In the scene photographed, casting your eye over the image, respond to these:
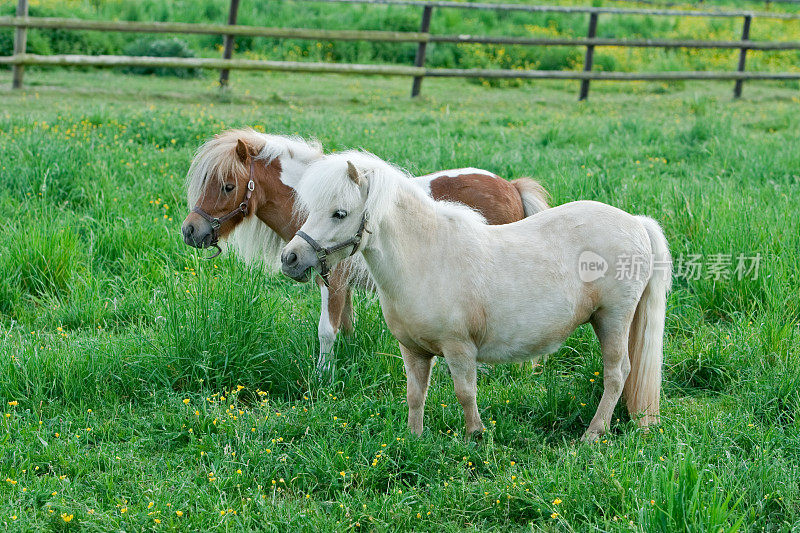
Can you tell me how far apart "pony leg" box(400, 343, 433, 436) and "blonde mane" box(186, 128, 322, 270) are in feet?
4.39

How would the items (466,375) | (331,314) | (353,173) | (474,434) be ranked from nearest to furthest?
(353,173)
(466,375)
(474,434)
(331,314)

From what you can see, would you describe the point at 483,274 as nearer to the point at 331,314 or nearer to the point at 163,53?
the point at 331,314

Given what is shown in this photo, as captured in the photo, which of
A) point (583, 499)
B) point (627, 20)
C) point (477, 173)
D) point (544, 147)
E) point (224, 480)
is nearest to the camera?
point (583, 499)

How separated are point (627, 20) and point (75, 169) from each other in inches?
599

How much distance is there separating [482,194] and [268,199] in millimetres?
1248

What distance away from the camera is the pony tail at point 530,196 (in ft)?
15.5

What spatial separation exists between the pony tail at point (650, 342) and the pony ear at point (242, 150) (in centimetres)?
209

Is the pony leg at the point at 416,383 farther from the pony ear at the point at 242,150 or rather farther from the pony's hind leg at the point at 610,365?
the pony ear at the point at 242,150

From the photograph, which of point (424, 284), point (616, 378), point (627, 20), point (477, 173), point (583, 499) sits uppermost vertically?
point (627, 20)

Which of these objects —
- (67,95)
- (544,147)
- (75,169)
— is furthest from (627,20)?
(75,169)

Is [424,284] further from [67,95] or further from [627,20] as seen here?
[627,20]

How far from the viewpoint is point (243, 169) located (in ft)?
13.6

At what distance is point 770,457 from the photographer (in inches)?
128

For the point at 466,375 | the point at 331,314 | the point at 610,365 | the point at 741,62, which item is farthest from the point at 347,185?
the point at 741,62
